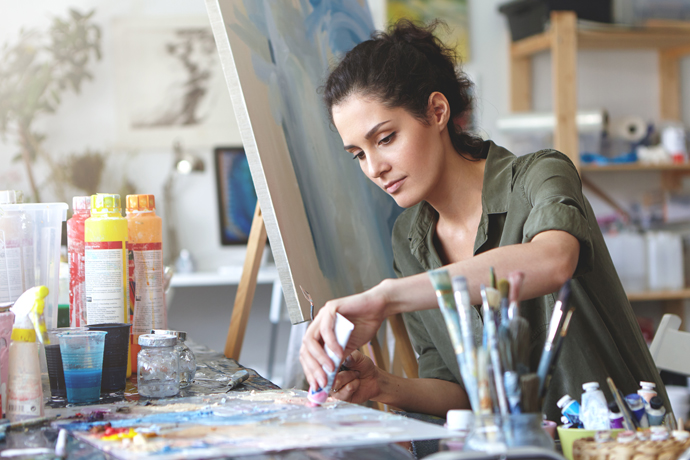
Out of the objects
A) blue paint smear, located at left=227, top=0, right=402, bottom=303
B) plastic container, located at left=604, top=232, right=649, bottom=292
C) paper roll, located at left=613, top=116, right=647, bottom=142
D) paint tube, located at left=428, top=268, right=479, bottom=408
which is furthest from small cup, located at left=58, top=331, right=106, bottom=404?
paper roll, located at left=613, top=116, right=647, bottom=142

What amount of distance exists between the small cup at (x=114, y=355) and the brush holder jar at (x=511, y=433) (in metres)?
0.60

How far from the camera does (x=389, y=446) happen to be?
677mm

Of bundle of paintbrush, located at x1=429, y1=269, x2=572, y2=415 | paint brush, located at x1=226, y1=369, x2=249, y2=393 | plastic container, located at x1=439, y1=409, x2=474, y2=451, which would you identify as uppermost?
bundle of paintbrush, located at x1=429, y1=269, x2=572, y2=415

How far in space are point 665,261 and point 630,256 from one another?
0.18m

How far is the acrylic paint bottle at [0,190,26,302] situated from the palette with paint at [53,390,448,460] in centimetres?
30

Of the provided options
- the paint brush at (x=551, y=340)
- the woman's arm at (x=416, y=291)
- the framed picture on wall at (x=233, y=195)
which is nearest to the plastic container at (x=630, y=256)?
the framed picture on wall at (x=233, y=195)

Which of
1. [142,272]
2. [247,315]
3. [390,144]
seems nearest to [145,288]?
[142,272]

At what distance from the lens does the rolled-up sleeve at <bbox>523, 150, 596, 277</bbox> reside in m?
0.87

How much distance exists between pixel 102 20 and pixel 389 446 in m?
3.19

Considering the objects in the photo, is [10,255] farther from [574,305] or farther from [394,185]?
[574,305]

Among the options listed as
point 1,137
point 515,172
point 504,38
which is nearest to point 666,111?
point 504,38

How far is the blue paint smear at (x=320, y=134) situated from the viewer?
129 cm

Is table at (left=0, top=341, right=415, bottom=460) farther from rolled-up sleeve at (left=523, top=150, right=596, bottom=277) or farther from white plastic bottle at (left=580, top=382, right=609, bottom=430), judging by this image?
rolled-up sleeve at (left=523, top=150, right=596, bottom=277)

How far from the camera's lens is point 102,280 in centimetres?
104
